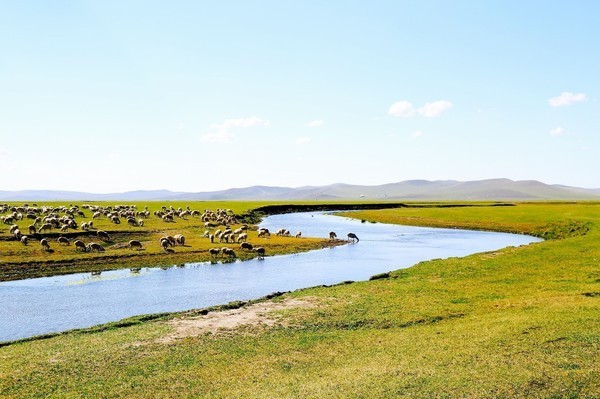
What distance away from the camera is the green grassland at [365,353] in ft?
48.0

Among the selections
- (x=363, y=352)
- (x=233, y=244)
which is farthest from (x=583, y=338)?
(x=233, y=244)

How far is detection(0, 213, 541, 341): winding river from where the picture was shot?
26609 millimetres

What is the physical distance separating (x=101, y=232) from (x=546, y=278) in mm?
46161

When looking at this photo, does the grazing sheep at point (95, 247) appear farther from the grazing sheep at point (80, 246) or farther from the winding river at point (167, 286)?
the winding river at point (167, 286)

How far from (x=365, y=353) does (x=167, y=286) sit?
20.3 m

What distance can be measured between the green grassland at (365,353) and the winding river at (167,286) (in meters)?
4.54

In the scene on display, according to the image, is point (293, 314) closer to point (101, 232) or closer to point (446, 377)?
point (446, 377)

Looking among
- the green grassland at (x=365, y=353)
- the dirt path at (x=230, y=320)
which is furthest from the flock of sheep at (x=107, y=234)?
the green grassland at (x=365, y=353)

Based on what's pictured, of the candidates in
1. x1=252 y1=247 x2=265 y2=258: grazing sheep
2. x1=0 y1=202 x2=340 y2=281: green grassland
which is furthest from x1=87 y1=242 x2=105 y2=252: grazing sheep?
x1=252 y1=247 x2=265 y2=258: grazing sheep

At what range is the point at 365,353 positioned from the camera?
18.1m

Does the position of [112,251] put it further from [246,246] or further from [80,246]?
[246,246]

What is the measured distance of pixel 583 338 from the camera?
1734cm

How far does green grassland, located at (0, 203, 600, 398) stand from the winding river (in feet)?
14.9

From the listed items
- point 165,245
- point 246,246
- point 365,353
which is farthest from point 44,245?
point 365,353
